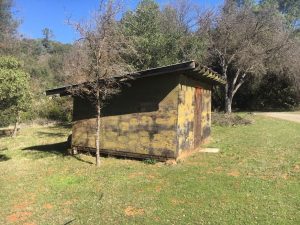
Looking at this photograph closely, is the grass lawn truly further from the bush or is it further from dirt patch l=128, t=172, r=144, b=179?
the bush

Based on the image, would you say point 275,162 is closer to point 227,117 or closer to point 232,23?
point 227,117

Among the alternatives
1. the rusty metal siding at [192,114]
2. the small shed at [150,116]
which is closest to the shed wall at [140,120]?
the small shed at [150,116]

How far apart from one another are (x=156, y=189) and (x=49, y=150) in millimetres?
6851

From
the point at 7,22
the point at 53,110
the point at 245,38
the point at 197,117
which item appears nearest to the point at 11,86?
the point at 197,117

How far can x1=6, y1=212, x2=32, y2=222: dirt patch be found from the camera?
6.43m

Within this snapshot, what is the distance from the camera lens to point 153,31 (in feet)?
64.2

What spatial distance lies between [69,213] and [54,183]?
218 cm

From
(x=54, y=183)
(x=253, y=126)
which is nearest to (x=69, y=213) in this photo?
(x=54, y=183)

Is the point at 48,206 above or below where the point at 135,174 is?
below

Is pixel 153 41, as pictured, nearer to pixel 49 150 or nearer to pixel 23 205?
pixel 49 150

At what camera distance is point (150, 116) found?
10.3 m

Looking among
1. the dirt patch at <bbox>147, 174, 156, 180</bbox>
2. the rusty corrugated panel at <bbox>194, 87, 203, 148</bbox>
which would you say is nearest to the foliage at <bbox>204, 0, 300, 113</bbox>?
the rusty corrugated panel at <bbox>194, 87, 203, 148</bbox>

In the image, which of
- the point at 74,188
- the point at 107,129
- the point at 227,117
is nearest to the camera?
the point at 74,188

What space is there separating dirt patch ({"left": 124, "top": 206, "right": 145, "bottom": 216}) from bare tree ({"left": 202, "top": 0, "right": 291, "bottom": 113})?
18.7 m
